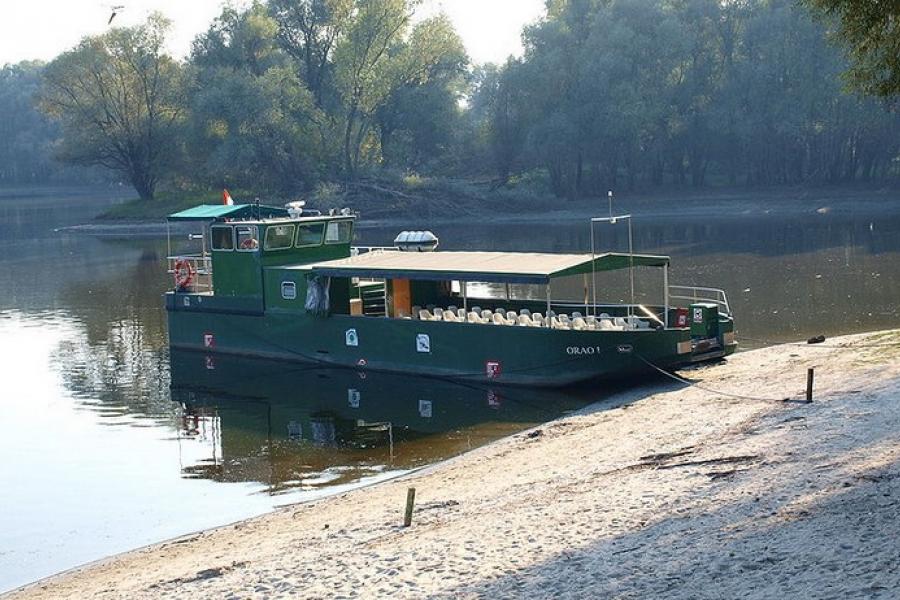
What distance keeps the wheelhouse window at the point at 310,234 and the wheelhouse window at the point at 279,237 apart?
26cm

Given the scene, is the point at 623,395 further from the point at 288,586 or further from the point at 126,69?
the point at 126,69

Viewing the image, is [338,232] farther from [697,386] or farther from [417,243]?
[697,386]

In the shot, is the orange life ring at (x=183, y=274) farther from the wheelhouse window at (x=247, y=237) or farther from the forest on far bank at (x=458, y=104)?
the forest on far bank at (x=458, y=104)

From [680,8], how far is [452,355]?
230ft

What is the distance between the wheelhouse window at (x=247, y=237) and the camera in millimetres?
35125

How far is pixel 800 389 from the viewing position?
902 inches

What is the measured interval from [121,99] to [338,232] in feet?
228

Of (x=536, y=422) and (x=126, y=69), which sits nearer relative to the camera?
(x=536, y=422)

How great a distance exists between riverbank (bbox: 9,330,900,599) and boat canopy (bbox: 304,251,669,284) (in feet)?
19.7

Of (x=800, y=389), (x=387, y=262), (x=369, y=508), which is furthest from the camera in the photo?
(x=387, y=262)

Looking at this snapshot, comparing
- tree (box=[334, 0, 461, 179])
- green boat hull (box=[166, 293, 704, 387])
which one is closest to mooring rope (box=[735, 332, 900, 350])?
green boat hull (box=[166, 293, 704, 387])

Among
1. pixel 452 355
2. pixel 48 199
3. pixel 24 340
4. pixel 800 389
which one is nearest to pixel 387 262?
pixel 452 355

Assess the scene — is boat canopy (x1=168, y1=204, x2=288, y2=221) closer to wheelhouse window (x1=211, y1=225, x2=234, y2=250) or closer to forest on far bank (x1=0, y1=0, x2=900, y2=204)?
wheelhouse window (x1=211, y1=225, x2=234, y2=250)

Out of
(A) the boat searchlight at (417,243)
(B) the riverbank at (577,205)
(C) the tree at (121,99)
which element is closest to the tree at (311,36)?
(C) the tree at (121,99)
